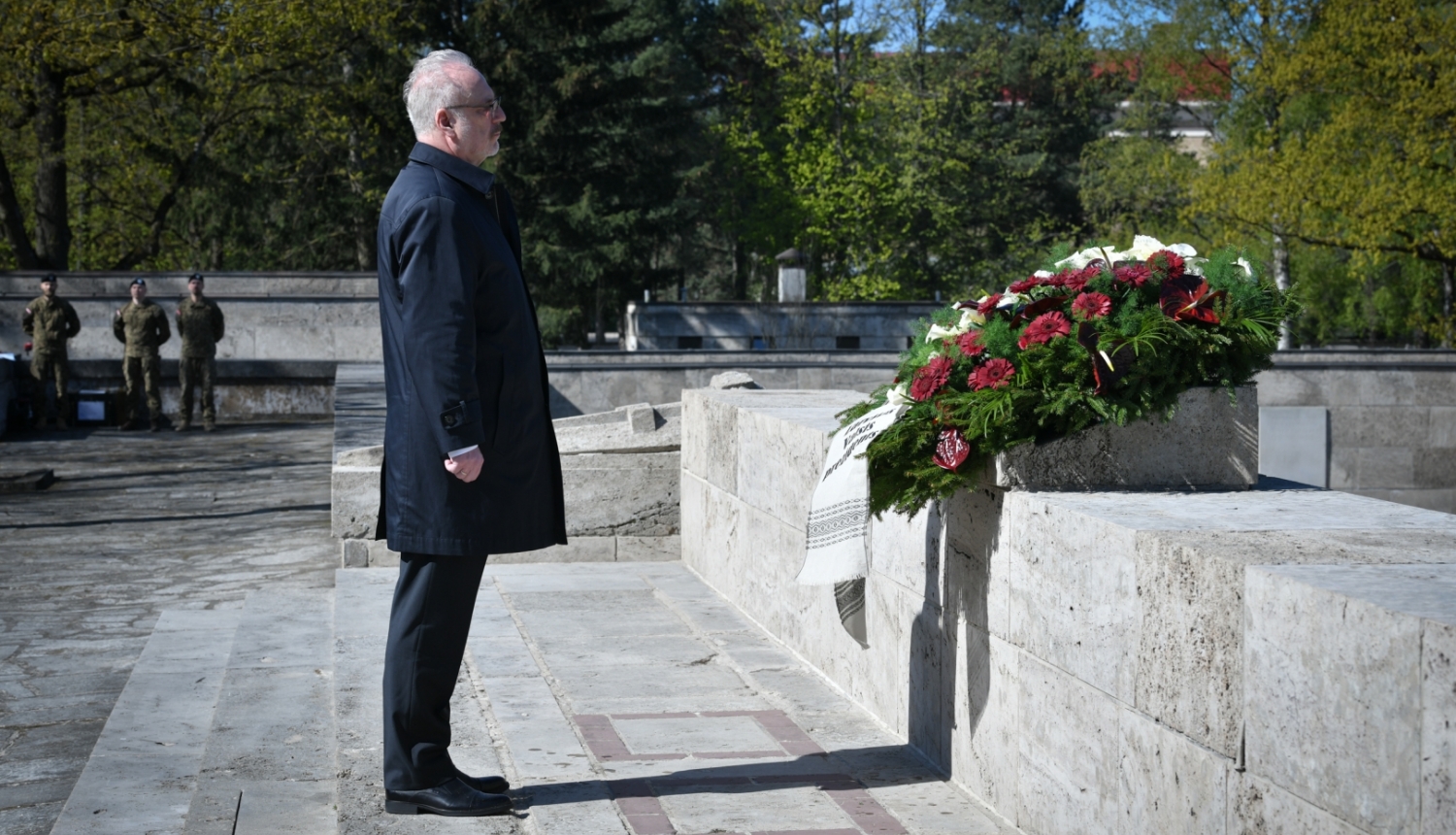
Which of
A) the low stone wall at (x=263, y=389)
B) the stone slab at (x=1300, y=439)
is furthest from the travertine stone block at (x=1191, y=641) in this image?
the low stone wall at (x=263, y=389)

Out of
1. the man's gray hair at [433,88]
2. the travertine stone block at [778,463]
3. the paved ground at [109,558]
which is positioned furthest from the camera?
the travertine stone block at [778,463]

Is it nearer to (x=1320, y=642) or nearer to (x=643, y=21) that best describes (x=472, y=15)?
(x=643, y=21)

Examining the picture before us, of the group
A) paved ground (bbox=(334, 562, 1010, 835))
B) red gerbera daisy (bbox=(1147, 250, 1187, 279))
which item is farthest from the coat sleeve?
red gerbera daisy (bbox=(1147, 250, 1187, 279))

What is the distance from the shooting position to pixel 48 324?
19109 mm

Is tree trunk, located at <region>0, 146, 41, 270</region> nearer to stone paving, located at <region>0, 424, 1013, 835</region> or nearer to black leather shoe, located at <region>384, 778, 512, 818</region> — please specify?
stone paving, located at <region>0, 424, 1013, 835</region>

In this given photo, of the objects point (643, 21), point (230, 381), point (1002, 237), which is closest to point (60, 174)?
point (230, 381)

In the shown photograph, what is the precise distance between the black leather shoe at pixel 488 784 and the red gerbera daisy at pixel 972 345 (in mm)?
1757

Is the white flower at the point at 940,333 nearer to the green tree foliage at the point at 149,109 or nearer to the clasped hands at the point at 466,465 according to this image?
the clasped hands at the point at 466,465

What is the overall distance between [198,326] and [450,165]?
15906 millimetres

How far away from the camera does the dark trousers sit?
3988mm

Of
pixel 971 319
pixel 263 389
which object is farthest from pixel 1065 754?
pixel 263 389

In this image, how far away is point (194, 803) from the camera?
4477mm

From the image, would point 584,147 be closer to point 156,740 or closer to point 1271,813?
point 156,740

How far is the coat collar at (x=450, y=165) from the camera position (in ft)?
13.1
